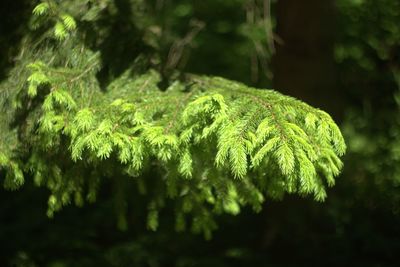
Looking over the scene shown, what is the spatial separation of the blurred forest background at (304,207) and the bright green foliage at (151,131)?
57.9 inches

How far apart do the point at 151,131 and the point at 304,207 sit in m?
3.29

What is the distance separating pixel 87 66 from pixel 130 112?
672 millimetres

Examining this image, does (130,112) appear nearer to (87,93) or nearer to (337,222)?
(87,93)

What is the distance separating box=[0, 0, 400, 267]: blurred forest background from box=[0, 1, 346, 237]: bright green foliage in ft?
4.83

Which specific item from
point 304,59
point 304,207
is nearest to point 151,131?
point 304,59

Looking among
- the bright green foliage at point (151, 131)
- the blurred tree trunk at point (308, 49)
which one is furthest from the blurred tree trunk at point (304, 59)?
the bright green foliage at point (151, 131)

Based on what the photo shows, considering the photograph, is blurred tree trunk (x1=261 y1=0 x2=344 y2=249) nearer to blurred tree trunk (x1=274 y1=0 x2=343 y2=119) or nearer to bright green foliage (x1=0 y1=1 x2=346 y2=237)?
blurred tree trunk (x1=274 y1=0 x2=343 y2=119)

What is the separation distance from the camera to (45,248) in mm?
5801

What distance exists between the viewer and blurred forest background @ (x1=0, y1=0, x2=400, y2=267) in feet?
18.6

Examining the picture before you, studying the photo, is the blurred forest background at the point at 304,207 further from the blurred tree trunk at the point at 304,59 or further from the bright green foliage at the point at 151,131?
the bright green foliage at the point at 151,131

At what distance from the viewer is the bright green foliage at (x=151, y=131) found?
2854 mm

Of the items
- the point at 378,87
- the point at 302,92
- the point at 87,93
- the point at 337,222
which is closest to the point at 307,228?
the point at 337,222

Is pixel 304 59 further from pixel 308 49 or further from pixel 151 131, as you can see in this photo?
pixel 151 131

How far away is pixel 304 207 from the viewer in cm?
585
